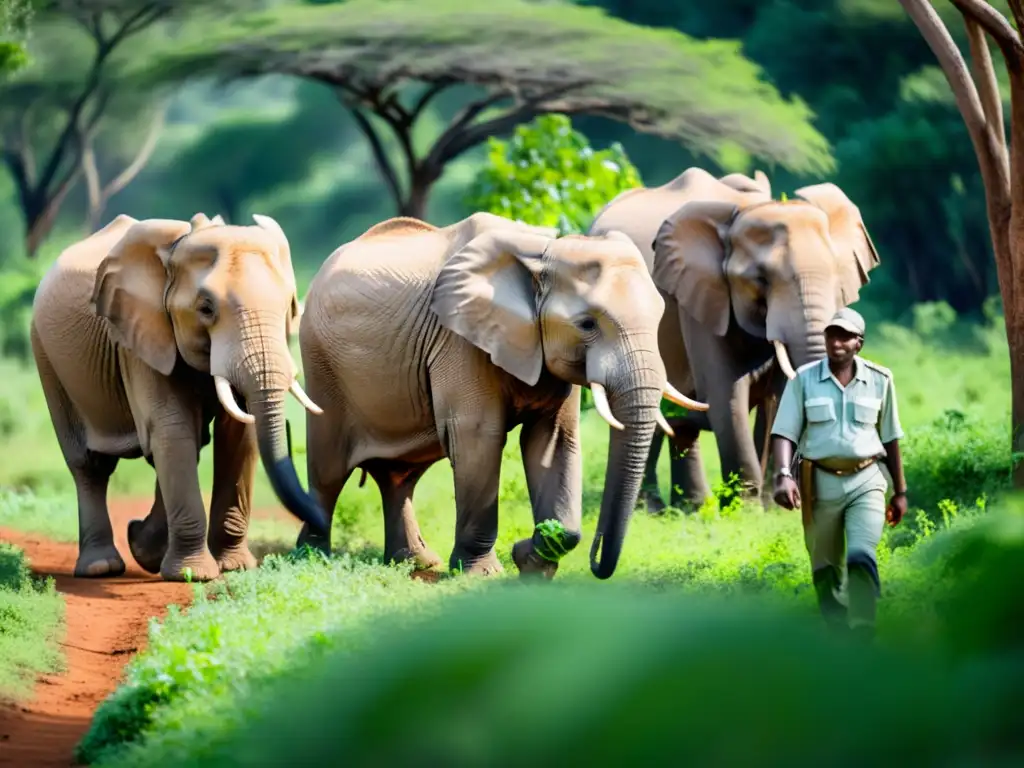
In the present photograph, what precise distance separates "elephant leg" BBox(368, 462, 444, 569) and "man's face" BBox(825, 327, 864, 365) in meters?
4.75

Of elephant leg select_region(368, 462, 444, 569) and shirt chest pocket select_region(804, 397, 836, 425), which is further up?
shirt chest pocket select_region(804, 397, 836, 425)

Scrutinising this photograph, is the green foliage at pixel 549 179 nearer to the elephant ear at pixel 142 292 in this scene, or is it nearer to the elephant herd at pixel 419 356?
the elephant herd at pixel 419 356

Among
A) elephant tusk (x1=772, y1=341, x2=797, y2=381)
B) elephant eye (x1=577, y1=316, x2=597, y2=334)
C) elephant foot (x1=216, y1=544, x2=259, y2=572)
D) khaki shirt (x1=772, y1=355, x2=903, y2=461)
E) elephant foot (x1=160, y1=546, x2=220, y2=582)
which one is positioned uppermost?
khaki shirt (x1=772, y1=355, x2=903, y2=461)

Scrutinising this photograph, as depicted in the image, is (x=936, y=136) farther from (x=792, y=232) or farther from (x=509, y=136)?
(x=792, y=232)

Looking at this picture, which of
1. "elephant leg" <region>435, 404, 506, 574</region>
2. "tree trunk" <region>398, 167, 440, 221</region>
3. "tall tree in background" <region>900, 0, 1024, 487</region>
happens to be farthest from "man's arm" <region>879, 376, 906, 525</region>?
"tree trunk" <region>398, 167, 440, 221</region>

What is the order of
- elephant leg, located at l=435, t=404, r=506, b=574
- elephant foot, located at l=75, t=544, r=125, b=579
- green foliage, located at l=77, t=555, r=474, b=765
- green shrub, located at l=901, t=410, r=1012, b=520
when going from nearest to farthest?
green foliage, located at l=77, t=555, r=474, b=765, elephant leg, located at l=435, t=404, r=506, b=574, elephant foot, located at l=75, t=544, r=125, b=579, green shrub, located at l=901, t=410, r=1012, b=520

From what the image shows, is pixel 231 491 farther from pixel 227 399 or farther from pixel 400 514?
pixel 227 399

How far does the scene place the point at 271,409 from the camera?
11141 millimetres

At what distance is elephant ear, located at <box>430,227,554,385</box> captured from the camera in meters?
10.5

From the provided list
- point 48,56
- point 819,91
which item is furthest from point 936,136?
point 48,56

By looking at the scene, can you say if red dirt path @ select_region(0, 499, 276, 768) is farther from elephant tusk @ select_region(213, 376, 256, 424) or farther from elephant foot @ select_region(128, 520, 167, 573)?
elephant tusk @ select_region(213, 376, 256, 424)

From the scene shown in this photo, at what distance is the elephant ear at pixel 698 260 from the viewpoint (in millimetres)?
13492

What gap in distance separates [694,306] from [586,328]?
3.40 m

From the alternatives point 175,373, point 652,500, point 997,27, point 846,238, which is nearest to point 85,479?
point 175,373
